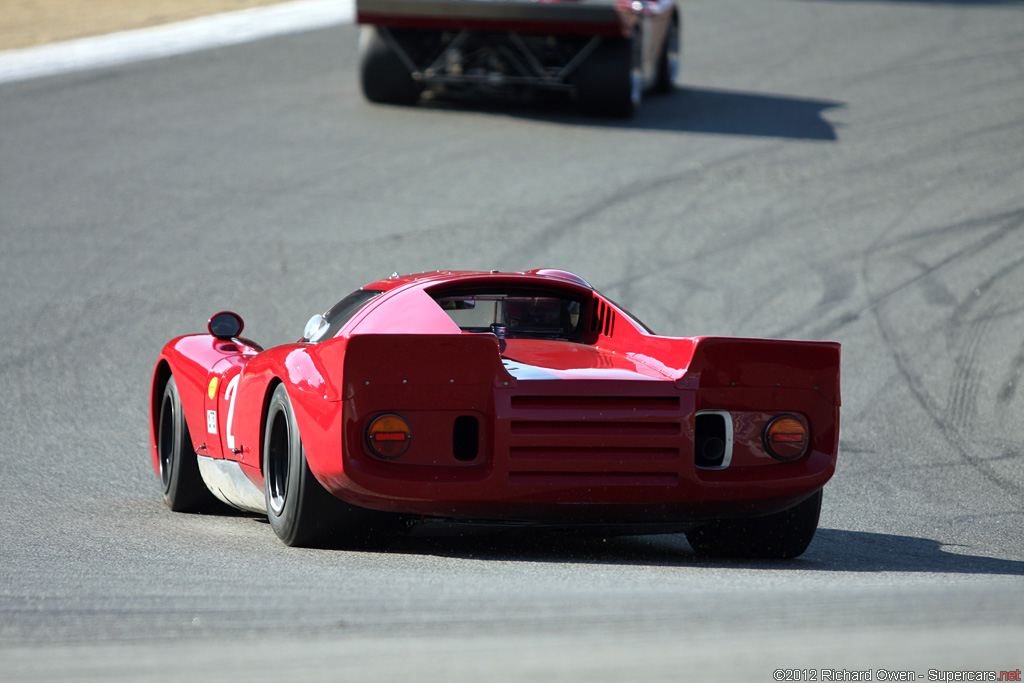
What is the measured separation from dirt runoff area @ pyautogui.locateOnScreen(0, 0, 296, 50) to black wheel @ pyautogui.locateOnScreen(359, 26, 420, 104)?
20.6ft

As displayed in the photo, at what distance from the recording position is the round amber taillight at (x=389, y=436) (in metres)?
4.17

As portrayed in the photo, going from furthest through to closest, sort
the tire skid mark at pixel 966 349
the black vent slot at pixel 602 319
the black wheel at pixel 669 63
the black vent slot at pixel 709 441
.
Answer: the black wheel at pixel 669 63, the tire skid mark at pixel 966 349, the black vent slot at pixel 602 319, the black vent slot at pixel 709 441

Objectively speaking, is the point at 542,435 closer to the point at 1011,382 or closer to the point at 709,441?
the point at 709,441

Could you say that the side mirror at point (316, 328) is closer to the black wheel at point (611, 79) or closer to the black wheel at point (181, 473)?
the black wheel at point (181, 473)

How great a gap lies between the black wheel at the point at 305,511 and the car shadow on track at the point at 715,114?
10.3 m

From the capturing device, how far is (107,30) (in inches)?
749

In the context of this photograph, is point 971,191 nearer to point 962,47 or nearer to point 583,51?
point 583,51

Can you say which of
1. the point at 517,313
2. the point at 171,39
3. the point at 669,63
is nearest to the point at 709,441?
the point at 517,313

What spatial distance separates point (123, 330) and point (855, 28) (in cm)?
1519

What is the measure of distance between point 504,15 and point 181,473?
8.61 metres

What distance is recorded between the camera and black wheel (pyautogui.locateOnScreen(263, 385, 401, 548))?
4355 mm

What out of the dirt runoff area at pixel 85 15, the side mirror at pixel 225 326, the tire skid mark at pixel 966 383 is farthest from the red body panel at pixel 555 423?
the dirt runoff area at pixel 85 15

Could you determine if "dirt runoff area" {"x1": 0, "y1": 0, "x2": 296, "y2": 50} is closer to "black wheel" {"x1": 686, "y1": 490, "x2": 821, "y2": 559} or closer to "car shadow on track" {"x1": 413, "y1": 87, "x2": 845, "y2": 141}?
"car shadow on track" {"x1": 413, "y1": 87, "x2": 845, "y2": 141}

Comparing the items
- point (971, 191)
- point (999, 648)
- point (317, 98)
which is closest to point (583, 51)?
point (317, 98)
